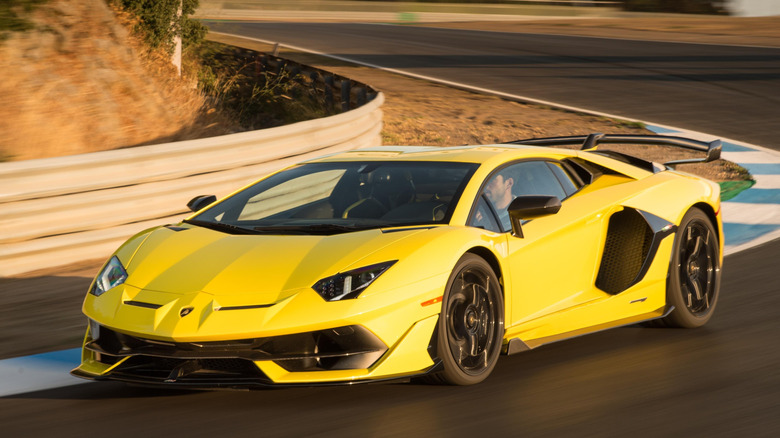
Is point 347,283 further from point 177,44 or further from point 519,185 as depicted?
point 177,44

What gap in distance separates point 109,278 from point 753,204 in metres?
7.65

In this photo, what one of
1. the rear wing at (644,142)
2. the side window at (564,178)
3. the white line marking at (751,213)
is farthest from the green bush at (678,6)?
the side window at (564,178)

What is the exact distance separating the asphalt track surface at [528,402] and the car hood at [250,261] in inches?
21.0

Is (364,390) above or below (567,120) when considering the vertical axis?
above

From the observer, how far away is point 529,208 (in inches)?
223

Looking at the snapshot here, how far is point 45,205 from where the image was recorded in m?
8.77

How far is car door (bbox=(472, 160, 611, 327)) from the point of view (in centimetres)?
575

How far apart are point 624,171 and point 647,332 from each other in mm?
980

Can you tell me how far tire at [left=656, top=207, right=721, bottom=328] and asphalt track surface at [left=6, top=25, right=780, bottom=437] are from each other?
5.0 inches

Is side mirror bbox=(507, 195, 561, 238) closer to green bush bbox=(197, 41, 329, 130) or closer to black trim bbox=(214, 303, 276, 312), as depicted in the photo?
black trim bbox=(214, 303, 276, 312)

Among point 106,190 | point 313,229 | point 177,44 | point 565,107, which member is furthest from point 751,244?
point 177,44

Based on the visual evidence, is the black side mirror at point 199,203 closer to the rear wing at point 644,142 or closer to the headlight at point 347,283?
the headlight at point 347,283

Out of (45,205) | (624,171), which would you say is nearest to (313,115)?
(45,205)

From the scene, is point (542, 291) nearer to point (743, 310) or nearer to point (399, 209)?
point (399, 209)
